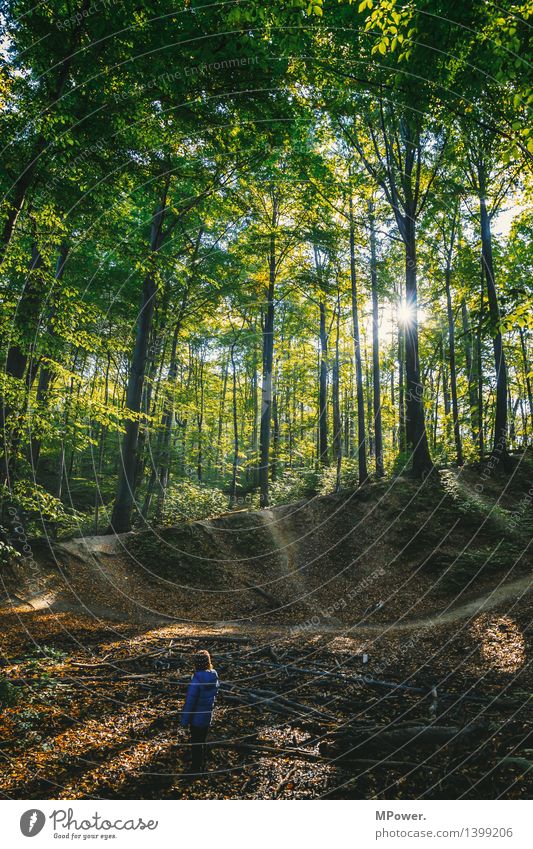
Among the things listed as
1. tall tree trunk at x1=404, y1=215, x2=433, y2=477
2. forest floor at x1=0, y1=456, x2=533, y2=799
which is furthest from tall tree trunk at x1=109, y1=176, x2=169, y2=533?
tall tree trunk at x1=404, y1=215, x2=433, y2=477

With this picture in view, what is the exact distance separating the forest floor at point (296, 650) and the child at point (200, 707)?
0.26 m

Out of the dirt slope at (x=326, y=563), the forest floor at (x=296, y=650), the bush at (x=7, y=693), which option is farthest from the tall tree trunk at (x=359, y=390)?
the bush at (x=7, y=693)

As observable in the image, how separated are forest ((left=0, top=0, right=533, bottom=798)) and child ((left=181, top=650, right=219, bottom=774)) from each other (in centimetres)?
50

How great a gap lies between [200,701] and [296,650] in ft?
16.1

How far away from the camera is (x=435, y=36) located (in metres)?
5.53

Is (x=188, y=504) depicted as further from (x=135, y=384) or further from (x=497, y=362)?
(x=497, y=362)

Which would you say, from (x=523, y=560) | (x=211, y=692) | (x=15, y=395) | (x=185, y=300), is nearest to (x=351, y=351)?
(x=185, y=300)

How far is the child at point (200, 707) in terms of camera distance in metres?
4.91

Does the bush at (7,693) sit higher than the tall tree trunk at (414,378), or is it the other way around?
the tall tree trunk at (414,378)

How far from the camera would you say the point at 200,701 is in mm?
5141

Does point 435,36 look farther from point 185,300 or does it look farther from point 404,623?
point 185,300

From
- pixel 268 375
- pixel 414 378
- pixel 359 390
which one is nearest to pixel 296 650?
pixel 414 378

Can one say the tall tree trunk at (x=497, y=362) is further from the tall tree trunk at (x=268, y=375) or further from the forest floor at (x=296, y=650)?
the tall tree trunk at (x=268, y=375)
